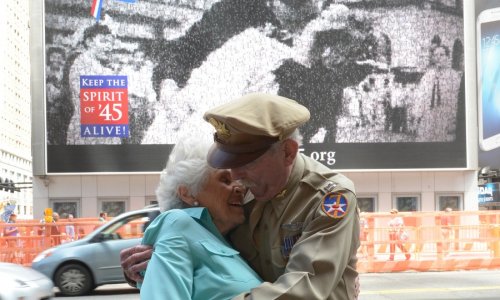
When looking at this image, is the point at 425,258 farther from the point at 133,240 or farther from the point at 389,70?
the point at 389,70

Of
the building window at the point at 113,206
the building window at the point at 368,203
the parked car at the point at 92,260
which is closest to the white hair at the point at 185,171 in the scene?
the parked car at the point at 92,260

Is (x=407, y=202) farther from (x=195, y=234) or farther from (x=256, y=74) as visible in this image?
(x=195, y=234)

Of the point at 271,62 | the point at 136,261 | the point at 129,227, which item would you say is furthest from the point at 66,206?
the point at 136,261

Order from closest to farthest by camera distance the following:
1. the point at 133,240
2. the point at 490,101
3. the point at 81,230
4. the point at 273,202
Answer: the point at 273,202, the point at 133,240, the point at 81,230, the point at 490,101

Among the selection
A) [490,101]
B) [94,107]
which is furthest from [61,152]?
[490,101]

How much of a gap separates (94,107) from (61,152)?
214cm

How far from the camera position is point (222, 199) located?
6.44 ft

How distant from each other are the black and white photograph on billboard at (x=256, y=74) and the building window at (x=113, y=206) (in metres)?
1.52

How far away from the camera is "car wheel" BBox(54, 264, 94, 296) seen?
39.2 feet

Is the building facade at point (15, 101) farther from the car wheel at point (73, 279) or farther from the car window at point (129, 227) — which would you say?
the car window at point (129, 227)

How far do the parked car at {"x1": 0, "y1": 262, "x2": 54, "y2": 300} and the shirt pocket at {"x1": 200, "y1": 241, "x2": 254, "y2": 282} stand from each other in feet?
21.4

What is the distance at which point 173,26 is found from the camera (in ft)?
82.0

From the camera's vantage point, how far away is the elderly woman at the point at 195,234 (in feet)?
5.38

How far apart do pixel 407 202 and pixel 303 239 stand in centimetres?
2539
